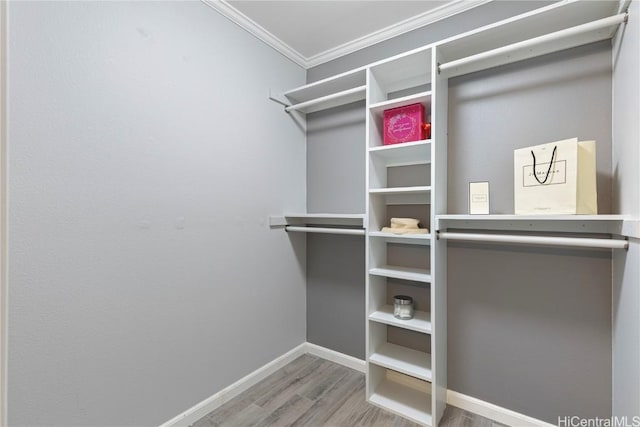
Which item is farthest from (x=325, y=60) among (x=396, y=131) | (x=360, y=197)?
(x=360, y=197)

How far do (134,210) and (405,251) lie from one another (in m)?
1.63

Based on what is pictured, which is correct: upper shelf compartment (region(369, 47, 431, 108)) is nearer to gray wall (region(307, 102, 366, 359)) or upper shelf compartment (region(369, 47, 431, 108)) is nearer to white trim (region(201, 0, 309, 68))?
gray wall (region(307, 102, 366, 359))

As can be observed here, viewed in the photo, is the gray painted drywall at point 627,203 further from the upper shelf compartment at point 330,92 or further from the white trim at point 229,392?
the white trim at point 229,392

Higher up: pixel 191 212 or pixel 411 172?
pixel 411 172

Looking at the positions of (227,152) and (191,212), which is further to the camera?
(227,152)

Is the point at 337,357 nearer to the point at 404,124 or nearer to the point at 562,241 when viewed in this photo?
the point at 562,241

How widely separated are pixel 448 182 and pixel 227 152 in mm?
1416

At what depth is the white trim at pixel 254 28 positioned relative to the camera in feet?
5.71

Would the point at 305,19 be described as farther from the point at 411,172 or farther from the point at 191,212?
the point at 191,212

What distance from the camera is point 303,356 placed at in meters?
2.36

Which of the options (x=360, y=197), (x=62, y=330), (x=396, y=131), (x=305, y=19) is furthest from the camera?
(x=360, y=197)

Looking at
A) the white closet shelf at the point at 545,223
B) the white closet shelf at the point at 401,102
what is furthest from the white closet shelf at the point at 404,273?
the white closet shelf at the point at 401,102

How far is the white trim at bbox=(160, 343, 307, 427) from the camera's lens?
158 cm

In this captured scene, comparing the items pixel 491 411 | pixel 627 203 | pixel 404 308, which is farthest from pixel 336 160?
pixel 491 411
